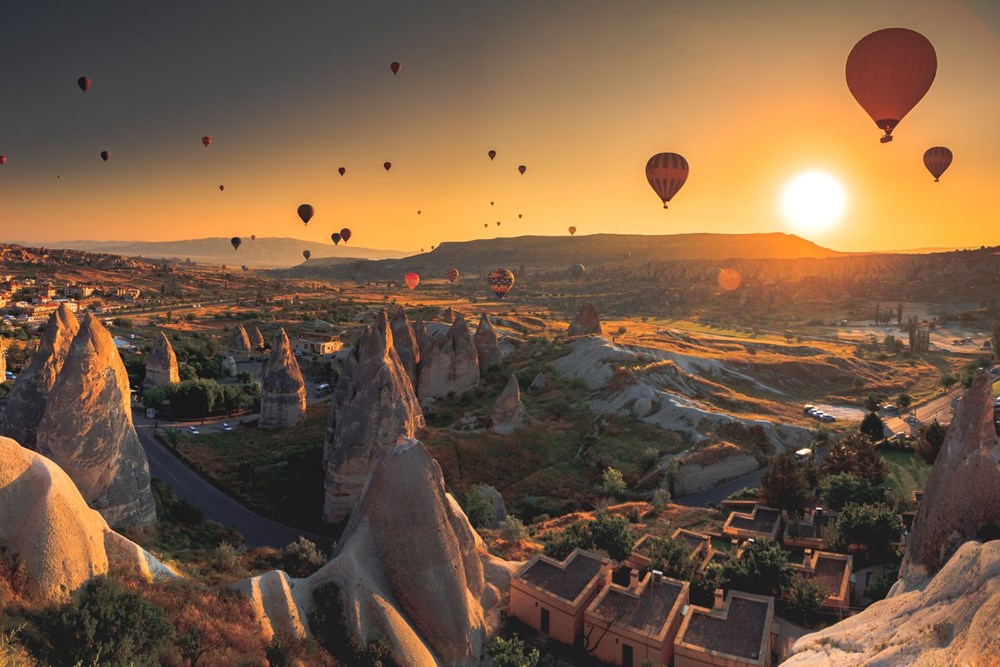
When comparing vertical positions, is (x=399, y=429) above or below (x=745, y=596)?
above

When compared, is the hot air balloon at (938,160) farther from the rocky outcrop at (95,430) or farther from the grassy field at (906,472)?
the rocky outcrop at (95,430)

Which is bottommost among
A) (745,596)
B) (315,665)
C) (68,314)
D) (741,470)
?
(741,470)

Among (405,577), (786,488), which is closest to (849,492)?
(786,488)

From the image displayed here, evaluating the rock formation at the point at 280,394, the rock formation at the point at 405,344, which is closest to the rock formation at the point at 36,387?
the rock formation at the point at 280,394

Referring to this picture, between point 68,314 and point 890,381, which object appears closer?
point 68,314

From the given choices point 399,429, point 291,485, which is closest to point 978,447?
point 399,429

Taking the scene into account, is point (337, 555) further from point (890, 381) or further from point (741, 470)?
point (890, 381)

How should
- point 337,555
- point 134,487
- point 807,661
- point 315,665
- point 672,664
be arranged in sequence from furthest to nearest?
point 134,487 → point 672,664 → point 337,555 → point 807,661 → point 315,665
